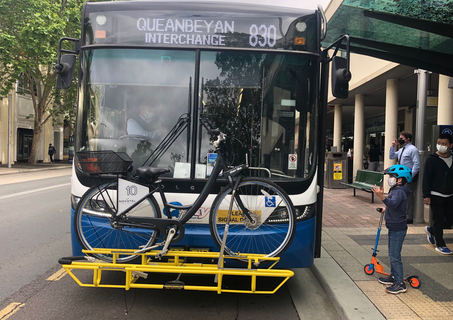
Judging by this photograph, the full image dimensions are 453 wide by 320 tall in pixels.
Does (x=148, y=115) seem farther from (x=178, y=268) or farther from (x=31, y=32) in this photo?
(x=31, y=32)

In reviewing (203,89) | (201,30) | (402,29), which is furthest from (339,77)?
(402,29)

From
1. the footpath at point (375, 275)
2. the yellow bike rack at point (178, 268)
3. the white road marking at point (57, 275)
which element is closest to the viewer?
the yellow bike rack at point (178, 268)

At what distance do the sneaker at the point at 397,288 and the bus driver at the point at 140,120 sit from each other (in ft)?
9.79

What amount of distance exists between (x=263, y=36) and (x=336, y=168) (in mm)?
11561

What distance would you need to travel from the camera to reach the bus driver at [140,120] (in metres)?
3.81

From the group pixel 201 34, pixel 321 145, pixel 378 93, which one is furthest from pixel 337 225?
pixel 378 93

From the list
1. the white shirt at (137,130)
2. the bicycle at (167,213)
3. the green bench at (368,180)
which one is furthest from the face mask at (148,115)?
the green bench at (368,180)

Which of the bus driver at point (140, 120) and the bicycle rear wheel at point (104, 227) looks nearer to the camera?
the bicycle rear wheel at point (104, 227)

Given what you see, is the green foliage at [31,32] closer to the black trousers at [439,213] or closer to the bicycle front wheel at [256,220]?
the bicycle front wheel at [256,220]

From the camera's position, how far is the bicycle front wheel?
3451mm

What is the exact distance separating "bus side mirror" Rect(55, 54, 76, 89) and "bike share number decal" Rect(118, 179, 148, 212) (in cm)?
142

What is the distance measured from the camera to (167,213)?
140 inches

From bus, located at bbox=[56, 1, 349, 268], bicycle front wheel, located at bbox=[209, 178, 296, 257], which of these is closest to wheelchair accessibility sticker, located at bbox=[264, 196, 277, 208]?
bicycle front wheel, located at bbox=[209, 178, 296, 257]

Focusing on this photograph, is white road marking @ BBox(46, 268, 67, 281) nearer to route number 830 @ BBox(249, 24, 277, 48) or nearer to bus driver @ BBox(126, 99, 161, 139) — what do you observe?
bus driver @ BBox(126, 99, 161, 139)
